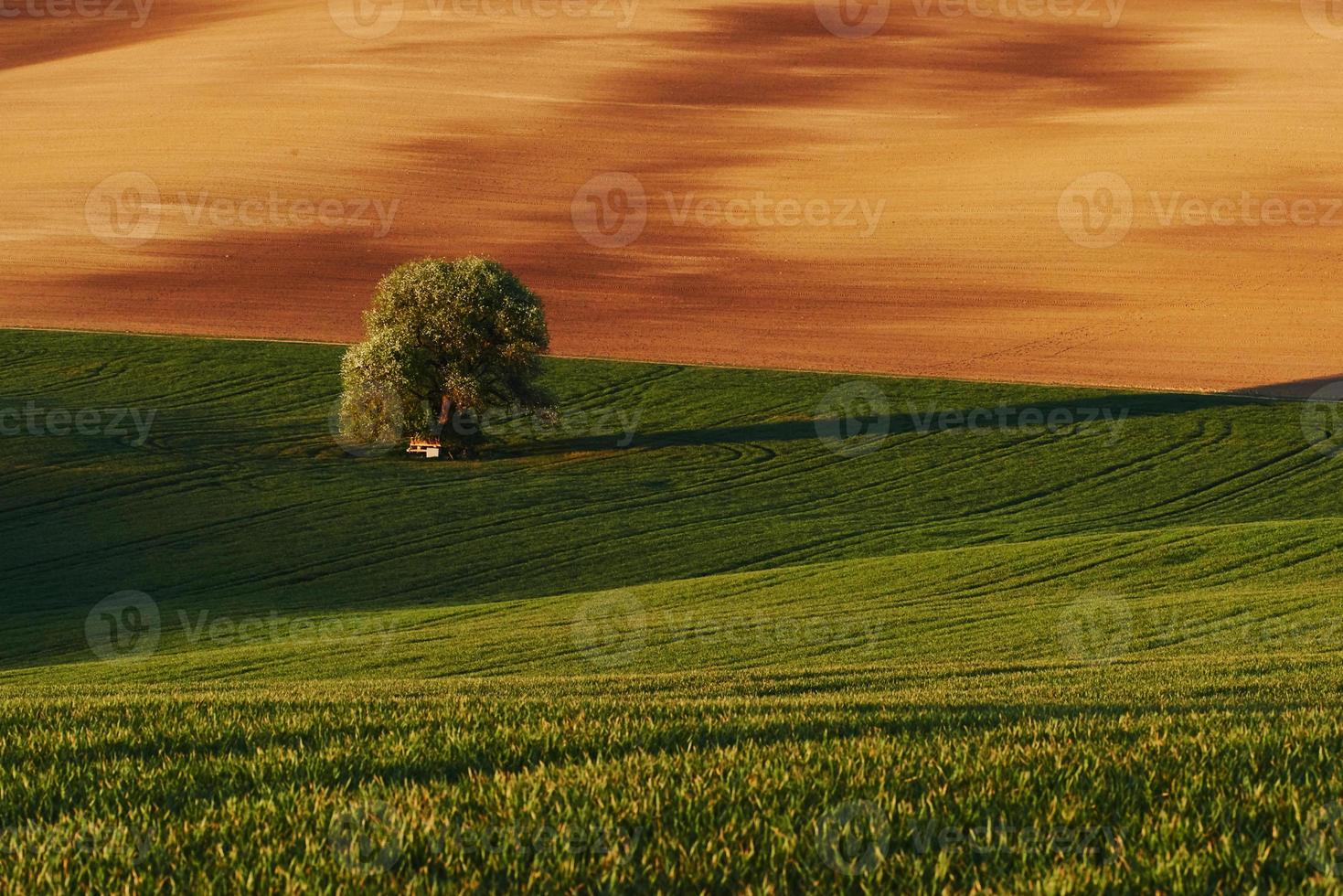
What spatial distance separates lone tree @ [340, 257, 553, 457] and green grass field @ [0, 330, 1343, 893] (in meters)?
1.78

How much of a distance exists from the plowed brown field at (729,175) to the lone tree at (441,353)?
1369 cm

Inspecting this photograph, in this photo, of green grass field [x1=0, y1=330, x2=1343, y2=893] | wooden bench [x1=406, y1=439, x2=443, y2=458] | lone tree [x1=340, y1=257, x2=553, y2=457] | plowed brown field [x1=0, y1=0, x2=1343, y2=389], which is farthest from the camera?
plowed brown field [x1=0, y1=0, x2=1343, y2=389]

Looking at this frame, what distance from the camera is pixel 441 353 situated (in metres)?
52.5

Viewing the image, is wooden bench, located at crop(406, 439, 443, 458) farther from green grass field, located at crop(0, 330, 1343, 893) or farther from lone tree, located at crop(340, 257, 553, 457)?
green grass field, located at crop(0, 330, 1343, 893)

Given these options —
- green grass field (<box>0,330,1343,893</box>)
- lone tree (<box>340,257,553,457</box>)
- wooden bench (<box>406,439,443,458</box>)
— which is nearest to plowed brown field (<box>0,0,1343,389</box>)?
green grass field (<box>0,330,1343,893</box>)

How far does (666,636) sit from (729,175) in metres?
70.6

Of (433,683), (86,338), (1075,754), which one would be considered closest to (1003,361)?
(86,338)

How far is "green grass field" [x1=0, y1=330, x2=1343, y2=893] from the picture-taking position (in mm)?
6180

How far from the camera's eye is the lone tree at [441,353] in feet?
171

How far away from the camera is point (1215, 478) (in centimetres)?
4903

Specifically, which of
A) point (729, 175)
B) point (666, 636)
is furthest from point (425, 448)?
point (729, 175)

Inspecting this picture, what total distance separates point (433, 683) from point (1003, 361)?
5184 cm

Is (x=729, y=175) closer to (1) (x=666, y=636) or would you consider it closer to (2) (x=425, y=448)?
(2) (x=425, y=448)

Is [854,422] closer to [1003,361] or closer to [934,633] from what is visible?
[1003,361]
